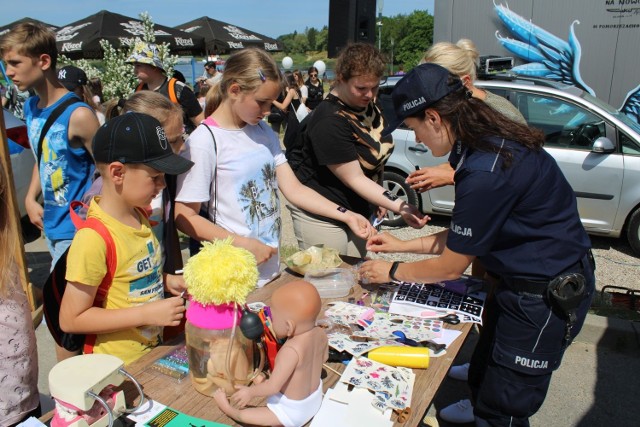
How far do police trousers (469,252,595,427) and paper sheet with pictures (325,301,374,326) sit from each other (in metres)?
0.51

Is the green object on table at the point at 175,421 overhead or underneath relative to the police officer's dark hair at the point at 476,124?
underneath

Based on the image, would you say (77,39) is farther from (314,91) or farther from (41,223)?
(41,223)

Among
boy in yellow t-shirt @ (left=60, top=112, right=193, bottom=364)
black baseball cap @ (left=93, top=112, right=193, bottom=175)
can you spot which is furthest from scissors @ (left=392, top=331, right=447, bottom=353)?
black baseball cap @ (left=93, top=112, right=193, bottom=175)

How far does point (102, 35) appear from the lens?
457 inches

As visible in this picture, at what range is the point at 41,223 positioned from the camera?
2930mm

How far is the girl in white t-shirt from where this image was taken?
81.6 inches

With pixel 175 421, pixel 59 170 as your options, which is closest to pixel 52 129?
pixel 59 170

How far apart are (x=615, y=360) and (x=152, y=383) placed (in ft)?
10.5

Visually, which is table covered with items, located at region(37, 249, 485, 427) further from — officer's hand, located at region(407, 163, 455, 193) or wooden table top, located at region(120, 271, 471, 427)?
officer's hand, located at region(407, 163, 455, 193)

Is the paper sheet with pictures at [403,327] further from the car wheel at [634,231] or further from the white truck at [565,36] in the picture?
the white truck at [565,36]

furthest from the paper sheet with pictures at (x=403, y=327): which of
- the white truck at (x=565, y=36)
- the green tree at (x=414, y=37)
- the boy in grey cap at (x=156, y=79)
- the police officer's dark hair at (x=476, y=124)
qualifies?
the green tree at (x=414, y=37)

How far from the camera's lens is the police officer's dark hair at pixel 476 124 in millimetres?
1745

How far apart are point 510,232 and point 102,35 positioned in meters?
12.1

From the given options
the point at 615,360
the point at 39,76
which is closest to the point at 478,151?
the point at 39,76
